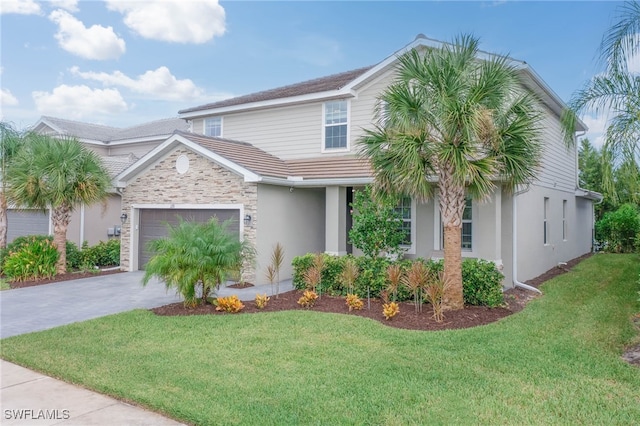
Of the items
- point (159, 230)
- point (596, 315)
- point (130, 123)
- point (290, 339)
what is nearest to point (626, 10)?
point (596, 315)

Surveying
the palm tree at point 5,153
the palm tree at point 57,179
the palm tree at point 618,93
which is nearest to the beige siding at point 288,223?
the palm tree at point 57,179

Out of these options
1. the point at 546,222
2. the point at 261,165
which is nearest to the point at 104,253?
the point at 261,165

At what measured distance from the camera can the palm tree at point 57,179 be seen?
14117 mm

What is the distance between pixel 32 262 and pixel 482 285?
13.6m

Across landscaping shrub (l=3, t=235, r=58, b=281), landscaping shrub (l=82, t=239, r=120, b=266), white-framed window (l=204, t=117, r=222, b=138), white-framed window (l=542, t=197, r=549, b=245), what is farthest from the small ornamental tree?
landscaping shrub (l=82, t=239, r=120, b=266)

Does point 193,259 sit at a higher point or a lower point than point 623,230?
lower

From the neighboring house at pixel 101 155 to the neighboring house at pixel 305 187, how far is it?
271 cm

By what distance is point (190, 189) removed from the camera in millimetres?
14695

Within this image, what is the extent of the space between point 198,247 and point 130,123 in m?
28.0

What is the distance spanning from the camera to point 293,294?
1164cm

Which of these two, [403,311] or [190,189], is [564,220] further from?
[190,189]

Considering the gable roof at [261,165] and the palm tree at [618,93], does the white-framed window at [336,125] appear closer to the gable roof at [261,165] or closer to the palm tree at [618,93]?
the gable roof at [261,165]

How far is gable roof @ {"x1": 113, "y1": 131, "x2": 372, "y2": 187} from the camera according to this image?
44.0 feet

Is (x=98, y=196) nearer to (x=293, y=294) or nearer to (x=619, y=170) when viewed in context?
(x=293, y=294)
